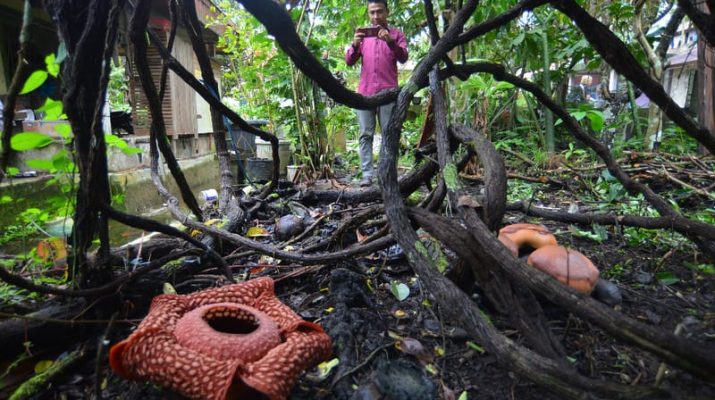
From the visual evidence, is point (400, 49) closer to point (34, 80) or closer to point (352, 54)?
point (352, 54)

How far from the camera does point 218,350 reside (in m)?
0.91

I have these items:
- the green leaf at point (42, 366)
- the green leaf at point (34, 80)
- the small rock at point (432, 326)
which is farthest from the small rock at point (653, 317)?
the green leaf at point (34, 80)

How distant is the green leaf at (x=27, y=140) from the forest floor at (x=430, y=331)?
562 millimetres

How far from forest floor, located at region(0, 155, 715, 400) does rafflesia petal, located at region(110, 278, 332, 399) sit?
0.38ft

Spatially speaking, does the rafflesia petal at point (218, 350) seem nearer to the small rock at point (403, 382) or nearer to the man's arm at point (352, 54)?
the small rock at point (403, 382)

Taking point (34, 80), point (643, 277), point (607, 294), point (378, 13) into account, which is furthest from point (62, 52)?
point (378, 13)

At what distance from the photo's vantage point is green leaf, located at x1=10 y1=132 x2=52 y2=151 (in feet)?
3.26

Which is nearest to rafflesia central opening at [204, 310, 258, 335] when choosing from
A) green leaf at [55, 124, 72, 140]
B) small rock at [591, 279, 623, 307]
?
green leaf at [55, 124, 72, 140]

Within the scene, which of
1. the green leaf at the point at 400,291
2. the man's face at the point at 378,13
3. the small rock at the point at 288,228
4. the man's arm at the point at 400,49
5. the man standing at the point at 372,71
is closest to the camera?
the green leaf at the point at 400,291

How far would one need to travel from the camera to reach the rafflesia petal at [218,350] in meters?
0.85

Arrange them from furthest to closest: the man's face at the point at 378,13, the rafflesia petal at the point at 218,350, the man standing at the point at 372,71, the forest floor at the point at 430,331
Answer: the man standing at the point at 372,71 < the man's face at the point at 378,13 < the forest floor at the point at 430,331 < the rafflesia petal at the point at 218,350

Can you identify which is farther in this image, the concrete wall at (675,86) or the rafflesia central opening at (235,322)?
the concrete wall at (675,86)

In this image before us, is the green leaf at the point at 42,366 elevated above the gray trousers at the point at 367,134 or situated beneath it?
situated beneath

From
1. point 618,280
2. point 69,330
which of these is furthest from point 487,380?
point 69,330
